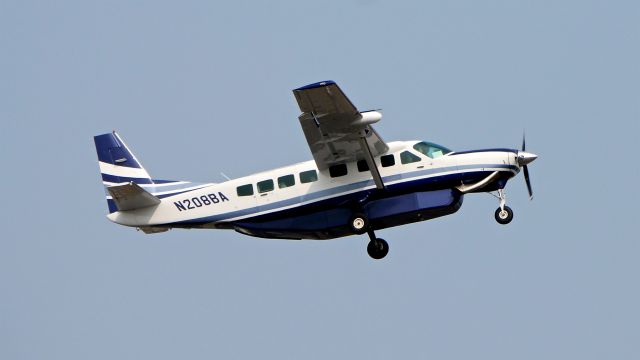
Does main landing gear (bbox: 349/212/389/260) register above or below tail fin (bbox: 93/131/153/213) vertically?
below

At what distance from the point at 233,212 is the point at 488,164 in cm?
735

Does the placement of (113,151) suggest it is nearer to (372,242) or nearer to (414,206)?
(372,242)

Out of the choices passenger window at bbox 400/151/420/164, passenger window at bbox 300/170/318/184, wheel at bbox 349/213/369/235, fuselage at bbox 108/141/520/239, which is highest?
passenger window at bbox 400/151/420/164

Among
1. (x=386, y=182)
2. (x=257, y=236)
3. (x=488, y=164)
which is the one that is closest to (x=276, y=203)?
(x=257, y=236)

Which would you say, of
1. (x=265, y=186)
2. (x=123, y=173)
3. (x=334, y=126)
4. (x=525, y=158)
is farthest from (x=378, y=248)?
(x=123, y=173)

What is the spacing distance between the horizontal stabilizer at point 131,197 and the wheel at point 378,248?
6.28 m

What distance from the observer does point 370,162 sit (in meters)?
31.4

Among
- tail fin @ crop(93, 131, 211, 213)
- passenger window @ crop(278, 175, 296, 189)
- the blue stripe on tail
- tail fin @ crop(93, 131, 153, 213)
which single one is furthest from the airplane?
the blue stripe on tail

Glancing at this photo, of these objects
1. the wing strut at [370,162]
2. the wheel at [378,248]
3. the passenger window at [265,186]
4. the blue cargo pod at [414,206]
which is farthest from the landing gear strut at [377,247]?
the passenger window at [265,186]

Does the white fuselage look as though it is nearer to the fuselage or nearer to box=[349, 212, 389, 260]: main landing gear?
the fuselage

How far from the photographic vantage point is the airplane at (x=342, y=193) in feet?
104

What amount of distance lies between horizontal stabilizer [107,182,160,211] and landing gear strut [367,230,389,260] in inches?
246

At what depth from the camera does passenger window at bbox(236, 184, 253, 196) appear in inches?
1287

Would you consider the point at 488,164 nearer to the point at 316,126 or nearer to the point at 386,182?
the point at 386,182
